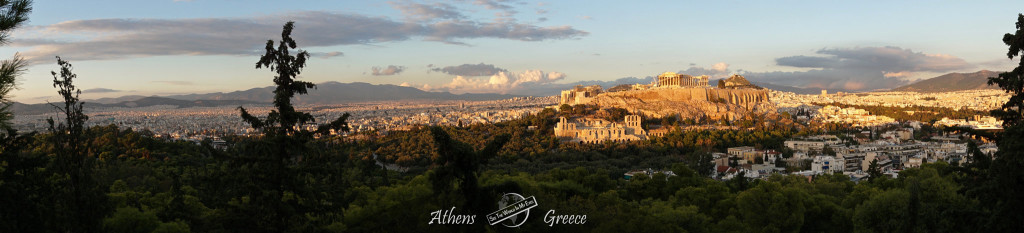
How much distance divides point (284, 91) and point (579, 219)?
710cm

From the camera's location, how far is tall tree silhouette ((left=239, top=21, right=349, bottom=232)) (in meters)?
8.76

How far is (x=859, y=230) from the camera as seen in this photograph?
671 inches

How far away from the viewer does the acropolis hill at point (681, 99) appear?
7856 cm

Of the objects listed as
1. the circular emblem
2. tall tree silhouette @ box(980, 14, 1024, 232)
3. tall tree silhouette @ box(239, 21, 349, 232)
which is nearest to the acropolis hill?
the circular emblem

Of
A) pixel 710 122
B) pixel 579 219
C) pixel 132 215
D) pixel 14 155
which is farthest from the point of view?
pixel 710 122

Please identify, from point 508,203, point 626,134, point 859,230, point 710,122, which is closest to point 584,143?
point 626,134

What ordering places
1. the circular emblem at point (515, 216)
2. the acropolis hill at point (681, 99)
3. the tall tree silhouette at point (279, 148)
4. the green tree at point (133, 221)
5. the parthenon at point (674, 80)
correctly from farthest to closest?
the parthenon at point (674, 80) → the acropolis hill at point (681, 99) → the green tree at point (133, 221) → the circular emblem at point (515, 216) → the tall tree silhouette at point (279, 148)

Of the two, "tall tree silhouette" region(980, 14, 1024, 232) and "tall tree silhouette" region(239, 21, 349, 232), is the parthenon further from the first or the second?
"tall tree silhouette" region(239, 21, 349, 232)

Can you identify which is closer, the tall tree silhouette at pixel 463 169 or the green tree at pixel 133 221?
the tall tree silhouette at pixel 463 169

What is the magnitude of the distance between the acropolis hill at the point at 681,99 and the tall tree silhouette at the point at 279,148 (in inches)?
2674

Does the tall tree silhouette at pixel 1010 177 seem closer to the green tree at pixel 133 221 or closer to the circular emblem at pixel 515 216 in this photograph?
the circular emblem at pixel 515 216

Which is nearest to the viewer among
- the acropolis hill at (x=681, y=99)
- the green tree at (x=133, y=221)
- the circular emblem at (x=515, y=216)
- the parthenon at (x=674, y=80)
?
the circular emblem at (x=515, y=216)

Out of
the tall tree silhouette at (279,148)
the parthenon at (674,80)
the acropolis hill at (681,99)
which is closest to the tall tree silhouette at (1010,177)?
the tall tree silhouette at (279,148)

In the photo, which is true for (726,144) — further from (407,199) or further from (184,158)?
(407,199)
